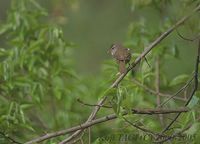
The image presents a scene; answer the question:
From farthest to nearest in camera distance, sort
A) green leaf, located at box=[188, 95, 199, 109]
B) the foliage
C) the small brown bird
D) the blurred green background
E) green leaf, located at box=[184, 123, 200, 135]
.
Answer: the blurred green background
the foliage
the small brown bird
green leaf, located at box=[188, 95, 199, 109]
green leaf, located at box=[184, 123, 200, 135]

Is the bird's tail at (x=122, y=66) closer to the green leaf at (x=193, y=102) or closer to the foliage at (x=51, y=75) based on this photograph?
the green leaf at (x=193, y=102)

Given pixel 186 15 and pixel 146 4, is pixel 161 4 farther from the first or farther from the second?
pixel 186 15

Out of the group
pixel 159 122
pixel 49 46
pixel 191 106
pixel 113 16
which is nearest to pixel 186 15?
pixel 191 106

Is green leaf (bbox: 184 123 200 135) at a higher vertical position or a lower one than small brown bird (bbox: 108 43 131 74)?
lower

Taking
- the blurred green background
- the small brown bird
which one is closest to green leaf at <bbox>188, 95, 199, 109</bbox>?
the small brown bird

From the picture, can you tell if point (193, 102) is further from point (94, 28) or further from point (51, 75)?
point (94, 28)

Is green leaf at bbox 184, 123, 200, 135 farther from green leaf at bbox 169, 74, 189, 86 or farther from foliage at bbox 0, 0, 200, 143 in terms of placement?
green leaf at bbox 169, 74, 189, 86

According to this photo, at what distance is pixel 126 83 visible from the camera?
15.5 ft

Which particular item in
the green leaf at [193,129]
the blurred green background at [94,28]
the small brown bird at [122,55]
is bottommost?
the green leaf at [193,129]

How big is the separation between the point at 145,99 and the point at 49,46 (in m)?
0.79

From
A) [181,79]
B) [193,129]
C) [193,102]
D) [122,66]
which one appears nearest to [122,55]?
[122,66]

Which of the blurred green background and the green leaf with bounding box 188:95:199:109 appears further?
the blurred green background

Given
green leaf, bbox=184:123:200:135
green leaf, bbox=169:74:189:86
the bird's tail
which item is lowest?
green leaf, bbox=184:123:200:135

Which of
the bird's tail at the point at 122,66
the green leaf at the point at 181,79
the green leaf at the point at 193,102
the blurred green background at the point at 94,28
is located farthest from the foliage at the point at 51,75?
the blurred green background at the point at 94,28
